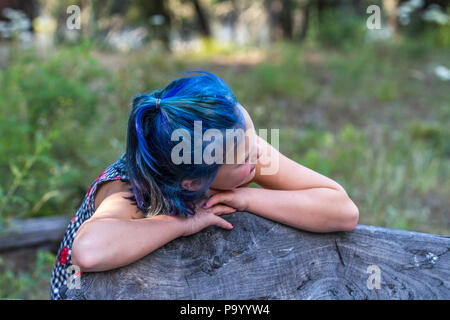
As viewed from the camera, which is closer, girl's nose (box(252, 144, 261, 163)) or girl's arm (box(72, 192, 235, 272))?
girl's arm (box(72, 192, 235, 272))

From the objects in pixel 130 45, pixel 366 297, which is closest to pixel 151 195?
pixel 366 297

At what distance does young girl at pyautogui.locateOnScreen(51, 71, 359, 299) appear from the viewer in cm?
128

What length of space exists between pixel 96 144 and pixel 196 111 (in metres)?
2.71

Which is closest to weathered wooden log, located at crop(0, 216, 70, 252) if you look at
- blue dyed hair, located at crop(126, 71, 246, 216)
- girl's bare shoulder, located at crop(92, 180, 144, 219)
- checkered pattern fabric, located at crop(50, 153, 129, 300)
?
checkered pattern fabric, located at crop(50, 153, 129, 300)

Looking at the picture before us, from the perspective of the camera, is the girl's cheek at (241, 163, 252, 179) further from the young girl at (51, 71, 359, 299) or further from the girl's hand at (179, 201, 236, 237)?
the girl's hand at (179, 201, 236, 237)

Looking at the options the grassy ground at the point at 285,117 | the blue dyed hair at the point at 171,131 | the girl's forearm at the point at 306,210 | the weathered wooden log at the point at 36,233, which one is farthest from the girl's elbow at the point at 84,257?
the weathered wooden log at the point at 36,233

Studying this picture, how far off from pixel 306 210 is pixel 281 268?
19 cm

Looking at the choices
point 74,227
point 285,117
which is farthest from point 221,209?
point 285,117

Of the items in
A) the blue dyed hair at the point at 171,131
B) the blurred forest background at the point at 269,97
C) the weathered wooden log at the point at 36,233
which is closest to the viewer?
the blue dyed hair at the point at 171,131

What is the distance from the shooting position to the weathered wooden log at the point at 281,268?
1255mm

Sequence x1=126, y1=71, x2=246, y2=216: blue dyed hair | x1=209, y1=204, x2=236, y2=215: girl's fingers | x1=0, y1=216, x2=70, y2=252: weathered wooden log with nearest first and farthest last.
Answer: x1=126, y1=71, x2=246, y2=216: blue dyed hair
x1=209, y1=204, x2=236, y2=215: girl's fingers
x1=0, y1=216, x2=70, y2=252: weathered wooden log

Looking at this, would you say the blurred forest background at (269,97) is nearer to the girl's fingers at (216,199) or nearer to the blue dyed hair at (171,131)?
the blue dyed hair at (171,131)

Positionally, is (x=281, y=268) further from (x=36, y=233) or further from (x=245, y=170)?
(x=36, y=233)

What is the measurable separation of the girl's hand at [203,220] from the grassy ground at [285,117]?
130 centimetres
